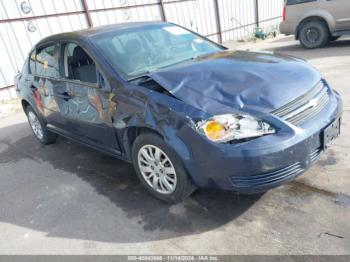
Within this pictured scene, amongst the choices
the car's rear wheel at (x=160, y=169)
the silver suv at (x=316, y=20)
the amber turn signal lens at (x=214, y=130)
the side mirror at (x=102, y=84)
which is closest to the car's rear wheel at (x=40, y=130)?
the side mirror at (x=102, y=84)

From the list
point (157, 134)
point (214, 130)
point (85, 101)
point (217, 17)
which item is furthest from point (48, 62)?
point (217, 17)

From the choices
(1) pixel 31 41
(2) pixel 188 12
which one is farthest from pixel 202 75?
(2) pixel 188 12

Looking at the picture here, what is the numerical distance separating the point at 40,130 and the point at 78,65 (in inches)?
76.7

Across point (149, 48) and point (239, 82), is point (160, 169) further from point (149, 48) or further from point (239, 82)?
point (149, 48)

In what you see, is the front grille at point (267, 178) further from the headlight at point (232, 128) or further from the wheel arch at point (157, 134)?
the wheel arch at point (157, 134)

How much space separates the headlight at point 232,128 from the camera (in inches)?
100

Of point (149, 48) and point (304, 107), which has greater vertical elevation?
point (149, 48)

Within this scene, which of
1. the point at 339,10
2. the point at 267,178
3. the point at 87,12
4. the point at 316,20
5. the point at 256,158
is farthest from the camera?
the point at 87,12

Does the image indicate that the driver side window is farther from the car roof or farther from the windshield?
the windshield

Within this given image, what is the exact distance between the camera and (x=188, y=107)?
268cm

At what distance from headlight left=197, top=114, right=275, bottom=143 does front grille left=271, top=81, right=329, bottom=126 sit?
7.1 inches

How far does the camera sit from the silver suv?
30.8 feet

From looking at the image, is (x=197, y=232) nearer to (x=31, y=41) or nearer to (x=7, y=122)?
(x=7, y=122)

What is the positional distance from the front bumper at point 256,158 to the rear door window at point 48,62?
2.44m
